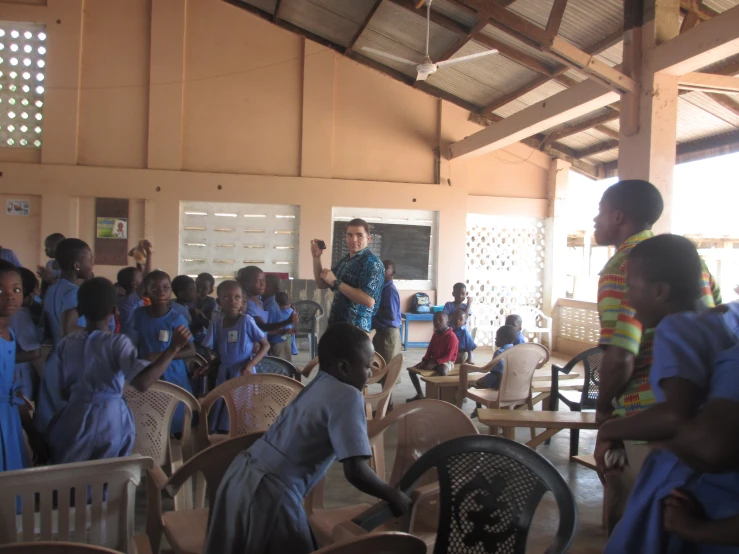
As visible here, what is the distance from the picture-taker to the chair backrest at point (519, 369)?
162 inches

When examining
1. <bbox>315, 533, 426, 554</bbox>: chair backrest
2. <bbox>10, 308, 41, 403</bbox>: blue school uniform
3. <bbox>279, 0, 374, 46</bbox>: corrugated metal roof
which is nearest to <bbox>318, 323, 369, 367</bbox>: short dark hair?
<bbox>315, 533, 426, 554</bbox>: chair backrest

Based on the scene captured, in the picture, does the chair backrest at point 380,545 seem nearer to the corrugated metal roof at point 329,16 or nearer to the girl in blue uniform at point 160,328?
the girl in blue uniform at point 160,328

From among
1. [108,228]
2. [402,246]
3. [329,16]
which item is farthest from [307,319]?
[329,16]

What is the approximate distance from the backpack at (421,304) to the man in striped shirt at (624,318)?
716cm

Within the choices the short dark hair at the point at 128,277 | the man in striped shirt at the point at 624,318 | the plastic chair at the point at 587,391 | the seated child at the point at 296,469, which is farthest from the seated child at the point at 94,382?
the plastic chair at the point at 587,391

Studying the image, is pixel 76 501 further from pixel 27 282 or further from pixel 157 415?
pixel 27 282

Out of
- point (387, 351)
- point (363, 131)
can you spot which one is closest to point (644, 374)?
point (387, 351)

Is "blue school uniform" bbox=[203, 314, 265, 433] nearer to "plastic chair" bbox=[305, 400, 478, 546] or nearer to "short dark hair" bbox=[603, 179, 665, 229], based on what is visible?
"plastic chair" bbox=[305, 400, 478, 546]

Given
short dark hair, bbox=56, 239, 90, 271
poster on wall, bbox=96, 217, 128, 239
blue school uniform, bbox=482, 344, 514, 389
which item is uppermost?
poster on wall, bbox=96, 217, 128, 239

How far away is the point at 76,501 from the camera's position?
1.50 m

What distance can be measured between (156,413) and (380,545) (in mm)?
1657

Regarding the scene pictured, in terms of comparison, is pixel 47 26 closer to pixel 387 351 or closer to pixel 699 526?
pixel 387 351

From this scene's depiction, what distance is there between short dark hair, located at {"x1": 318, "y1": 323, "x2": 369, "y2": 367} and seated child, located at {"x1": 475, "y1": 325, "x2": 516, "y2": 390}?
2.76 meters

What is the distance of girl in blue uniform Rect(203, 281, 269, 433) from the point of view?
11.0 feet
